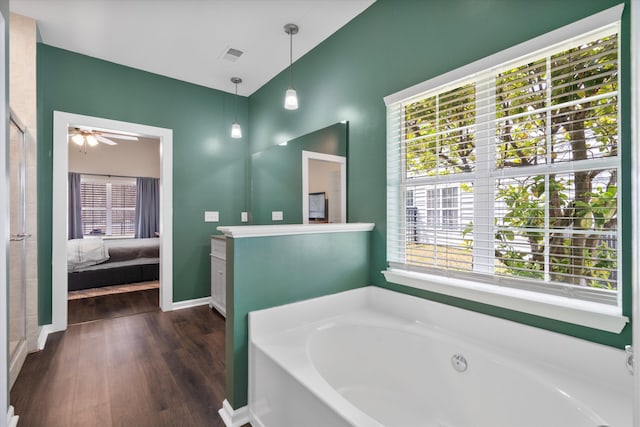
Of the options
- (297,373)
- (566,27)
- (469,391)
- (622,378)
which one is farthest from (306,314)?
(566,27)

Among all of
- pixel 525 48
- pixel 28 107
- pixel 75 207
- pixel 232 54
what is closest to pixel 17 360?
pixel 28 107

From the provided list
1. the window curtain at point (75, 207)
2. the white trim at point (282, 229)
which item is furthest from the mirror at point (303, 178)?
the window curtain at point (75, 207)

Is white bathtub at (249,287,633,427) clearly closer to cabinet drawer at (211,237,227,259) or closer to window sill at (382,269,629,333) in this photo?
window sill at (382,269,629,333)

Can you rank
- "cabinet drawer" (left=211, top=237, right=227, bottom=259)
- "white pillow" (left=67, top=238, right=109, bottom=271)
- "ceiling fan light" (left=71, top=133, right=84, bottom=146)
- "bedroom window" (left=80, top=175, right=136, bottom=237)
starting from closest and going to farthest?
1. "cabinet drawer" (left=211, top=237, right=227, bottom=259)
2. "white pillow" (left=67, top=238, right=109, bottom=271)
3. "ceiling fan light" (left=71, top=133, right=84, bottom=146)
4. "bedroom window" (left=80, top=175, right=136, bottom=237)

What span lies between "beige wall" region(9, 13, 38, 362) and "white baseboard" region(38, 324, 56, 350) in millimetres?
101

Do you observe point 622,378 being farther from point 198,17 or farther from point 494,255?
point 198,17

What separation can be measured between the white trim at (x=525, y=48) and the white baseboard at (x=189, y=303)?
3.16 metres

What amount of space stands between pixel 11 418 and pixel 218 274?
73.9 inches

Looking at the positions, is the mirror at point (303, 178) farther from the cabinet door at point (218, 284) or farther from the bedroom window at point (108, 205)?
the bedroom window at point (108, 205)

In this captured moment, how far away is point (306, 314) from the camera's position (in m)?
1.95

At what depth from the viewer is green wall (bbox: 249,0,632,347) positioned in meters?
1.38

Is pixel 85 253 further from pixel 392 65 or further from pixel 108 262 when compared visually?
pixel 392 65

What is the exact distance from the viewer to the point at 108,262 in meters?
4.52

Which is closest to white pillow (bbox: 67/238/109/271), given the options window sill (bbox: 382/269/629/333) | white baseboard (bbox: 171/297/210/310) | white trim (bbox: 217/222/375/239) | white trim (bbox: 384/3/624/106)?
white baseboard (bbox: 171/297/210/310)
